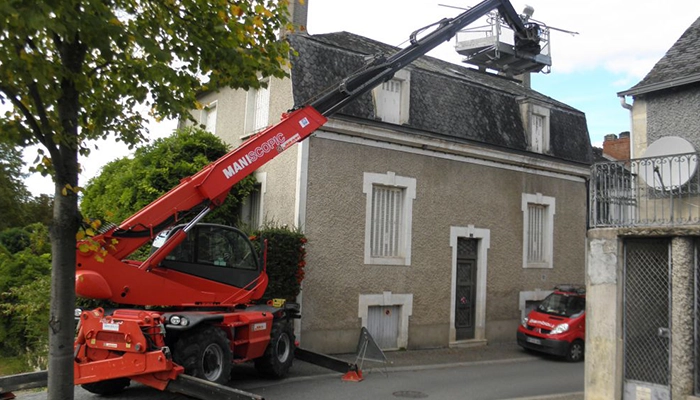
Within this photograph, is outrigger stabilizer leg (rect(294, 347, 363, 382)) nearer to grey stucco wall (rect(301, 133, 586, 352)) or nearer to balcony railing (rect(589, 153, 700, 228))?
grey stucco wall (rect(301, 133, 586, 352))

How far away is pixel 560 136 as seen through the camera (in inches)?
740

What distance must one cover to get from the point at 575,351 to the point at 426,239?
4.30m

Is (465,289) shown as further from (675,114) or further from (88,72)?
(88,72)

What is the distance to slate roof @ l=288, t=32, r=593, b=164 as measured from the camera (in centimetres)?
1391

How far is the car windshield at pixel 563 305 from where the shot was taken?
15023 millimetres

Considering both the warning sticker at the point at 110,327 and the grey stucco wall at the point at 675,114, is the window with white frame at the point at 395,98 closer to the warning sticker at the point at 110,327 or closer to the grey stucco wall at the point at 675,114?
the grey stucco wall at the point at 675,114

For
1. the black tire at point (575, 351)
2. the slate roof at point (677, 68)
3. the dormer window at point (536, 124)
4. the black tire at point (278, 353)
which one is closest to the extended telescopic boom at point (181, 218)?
the black tire at point (278, 353)

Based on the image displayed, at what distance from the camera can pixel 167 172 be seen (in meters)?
14.2

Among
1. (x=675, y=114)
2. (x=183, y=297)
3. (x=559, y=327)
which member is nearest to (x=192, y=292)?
(x=183, y=297)

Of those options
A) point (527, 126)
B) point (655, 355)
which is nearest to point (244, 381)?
point (655, 355)

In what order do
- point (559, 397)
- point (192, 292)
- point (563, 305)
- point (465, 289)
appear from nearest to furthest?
point (192, 292)
point (559, 397)
point (563, 305)
point (465, 289)

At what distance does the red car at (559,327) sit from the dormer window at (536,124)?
4507 mm

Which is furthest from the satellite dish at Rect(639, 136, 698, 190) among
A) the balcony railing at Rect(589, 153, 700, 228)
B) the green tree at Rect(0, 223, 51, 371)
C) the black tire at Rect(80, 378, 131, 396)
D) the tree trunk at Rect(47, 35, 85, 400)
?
the green tree at Rect(0, 223, 51, 371)

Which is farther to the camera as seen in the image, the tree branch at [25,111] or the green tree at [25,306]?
the green tree at [25,306]
